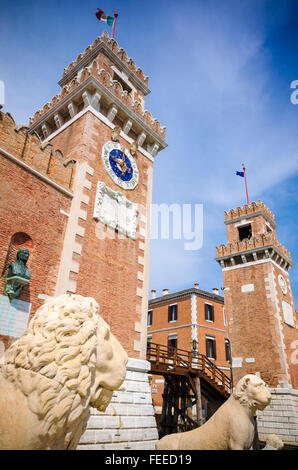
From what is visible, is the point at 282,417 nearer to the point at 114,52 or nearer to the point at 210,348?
the point at 210,348

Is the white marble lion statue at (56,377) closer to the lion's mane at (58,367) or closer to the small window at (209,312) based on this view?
the lion's mane at (58,367)

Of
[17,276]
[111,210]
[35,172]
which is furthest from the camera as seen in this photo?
[111,210]

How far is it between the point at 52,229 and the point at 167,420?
1102 cm

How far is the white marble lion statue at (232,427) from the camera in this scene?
154 inches

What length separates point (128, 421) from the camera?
8984 mm

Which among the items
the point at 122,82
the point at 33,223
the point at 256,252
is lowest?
the point at 33,223

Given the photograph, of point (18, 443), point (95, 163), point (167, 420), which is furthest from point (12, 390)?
point (167, 420)

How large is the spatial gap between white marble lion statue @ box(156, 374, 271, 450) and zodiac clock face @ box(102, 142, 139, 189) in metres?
9.30

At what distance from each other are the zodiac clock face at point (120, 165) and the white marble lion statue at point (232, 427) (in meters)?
9.30

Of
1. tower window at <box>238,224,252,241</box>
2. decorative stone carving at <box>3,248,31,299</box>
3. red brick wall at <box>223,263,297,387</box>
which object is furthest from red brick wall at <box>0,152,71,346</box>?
tower window at <box>238,224,252,241</box>

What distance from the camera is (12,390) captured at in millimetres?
1882

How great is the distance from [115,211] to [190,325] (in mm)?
18402

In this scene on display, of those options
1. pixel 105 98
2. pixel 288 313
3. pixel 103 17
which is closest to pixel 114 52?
pixel 103 17

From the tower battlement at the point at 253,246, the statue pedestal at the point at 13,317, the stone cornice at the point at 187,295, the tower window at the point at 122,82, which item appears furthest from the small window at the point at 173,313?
the statue pedestal at the point at 13,317
